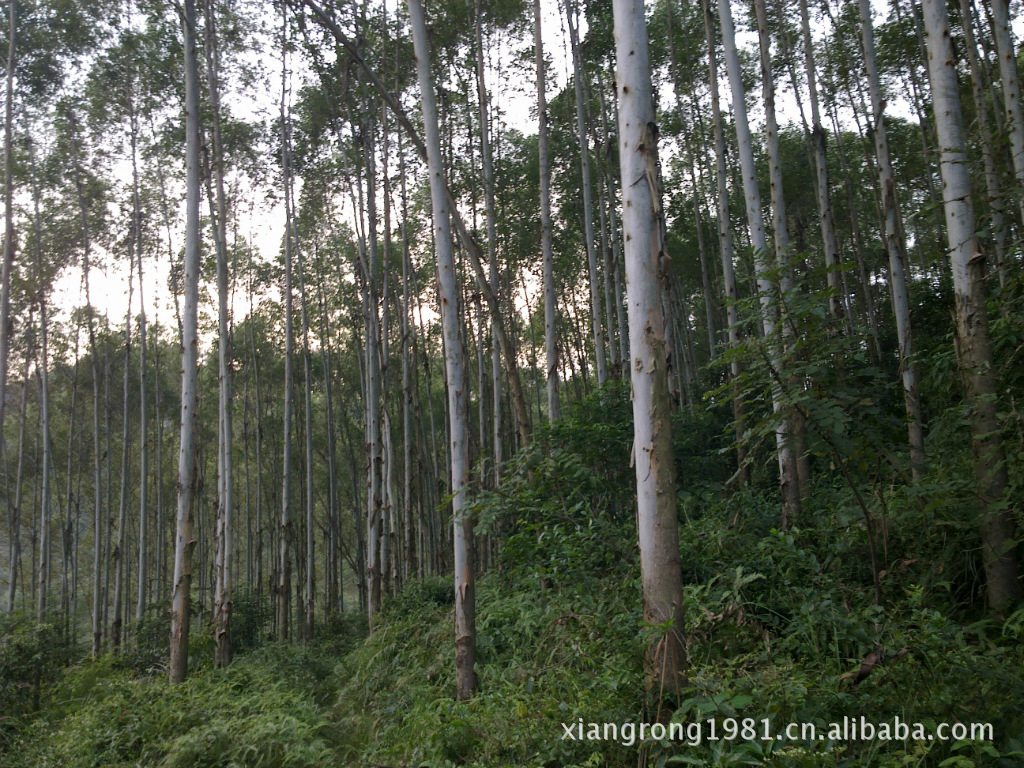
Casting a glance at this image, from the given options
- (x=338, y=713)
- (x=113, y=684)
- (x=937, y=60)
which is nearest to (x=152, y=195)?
(x=113, y=684)

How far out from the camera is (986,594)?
13.9 feet

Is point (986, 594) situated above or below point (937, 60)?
below

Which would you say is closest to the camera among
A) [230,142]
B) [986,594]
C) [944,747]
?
[944,747]

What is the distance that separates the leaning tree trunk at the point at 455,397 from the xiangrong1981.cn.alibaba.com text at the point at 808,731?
2619 mm

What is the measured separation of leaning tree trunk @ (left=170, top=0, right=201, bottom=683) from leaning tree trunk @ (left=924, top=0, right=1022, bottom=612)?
705 centimetres

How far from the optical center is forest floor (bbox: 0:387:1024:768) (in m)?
3.11

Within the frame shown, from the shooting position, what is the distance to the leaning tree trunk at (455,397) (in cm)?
571

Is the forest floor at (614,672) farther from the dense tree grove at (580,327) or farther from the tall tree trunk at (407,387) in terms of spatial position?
the tall tree trunk at (407,387)

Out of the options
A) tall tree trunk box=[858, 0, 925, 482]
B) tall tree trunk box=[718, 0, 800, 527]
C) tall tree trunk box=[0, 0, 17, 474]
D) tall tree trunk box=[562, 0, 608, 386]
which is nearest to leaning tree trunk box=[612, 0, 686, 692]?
tall tree trunk box=[718, 0, 800, 527]

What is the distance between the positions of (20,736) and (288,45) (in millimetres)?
11634

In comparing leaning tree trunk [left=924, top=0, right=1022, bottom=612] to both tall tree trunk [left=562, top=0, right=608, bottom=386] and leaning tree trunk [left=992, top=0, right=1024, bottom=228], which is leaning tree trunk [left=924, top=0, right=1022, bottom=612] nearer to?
leaning tree trunk [left=992, top=0, right=1024, bottom=228]

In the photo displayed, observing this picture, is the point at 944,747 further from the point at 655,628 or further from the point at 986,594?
the point at 986,594

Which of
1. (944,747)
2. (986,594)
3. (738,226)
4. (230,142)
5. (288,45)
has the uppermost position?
(288,45)

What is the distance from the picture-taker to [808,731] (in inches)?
119
